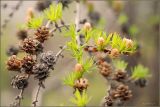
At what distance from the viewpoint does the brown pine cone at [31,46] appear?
39.0 inches

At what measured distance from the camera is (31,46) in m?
0.99

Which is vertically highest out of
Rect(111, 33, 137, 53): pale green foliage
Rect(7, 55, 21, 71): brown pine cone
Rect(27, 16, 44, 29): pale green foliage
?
Rect(27, 16, 44, 29): pale green foliage

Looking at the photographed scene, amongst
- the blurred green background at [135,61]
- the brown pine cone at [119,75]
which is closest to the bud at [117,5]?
the blurred green background at [135,61]

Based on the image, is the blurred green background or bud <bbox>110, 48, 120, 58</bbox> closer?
bud <bbox>110, 48, 120, 58</bbox>

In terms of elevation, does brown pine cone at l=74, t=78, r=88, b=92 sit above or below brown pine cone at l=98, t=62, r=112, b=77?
below

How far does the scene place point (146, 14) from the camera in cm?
250

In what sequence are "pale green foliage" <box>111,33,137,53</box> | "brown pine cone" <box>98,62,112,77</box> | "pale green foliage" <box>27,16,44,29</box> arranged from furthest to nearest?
"brown pine cone" <box>98,62,112,77</box> → "pale green foliage" <box>27,16,44,29</box> → "pale green foliage" <box>111,33,137,53</box>

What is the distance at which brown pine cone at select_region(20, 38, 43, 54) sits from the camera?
0.99m

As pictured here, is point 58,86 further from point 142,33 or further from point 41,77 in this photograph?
point 41,77

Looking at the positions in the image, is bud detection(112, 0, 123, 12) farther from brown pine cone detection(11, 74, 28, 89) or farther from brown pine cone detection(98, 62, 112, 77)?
brown pine cone detection(11, 74, 28, 89)

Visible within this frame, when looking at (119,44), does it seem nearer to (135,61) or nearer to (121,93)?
(121,93)

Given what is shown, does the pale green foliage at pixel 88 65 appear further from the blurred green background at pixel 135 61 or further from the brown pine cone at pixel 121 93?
the blurred green background at pixel 135 61

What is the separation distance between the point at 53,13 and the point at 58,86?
4.45 ft

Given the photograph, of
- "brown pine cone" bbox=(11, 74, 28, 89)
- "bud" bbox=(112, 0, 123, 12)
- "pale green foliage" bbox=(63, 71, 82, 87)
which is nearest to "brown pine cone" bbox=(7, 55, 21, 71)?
"brown pine cone" bbox=(11, 74, 28, 89)
